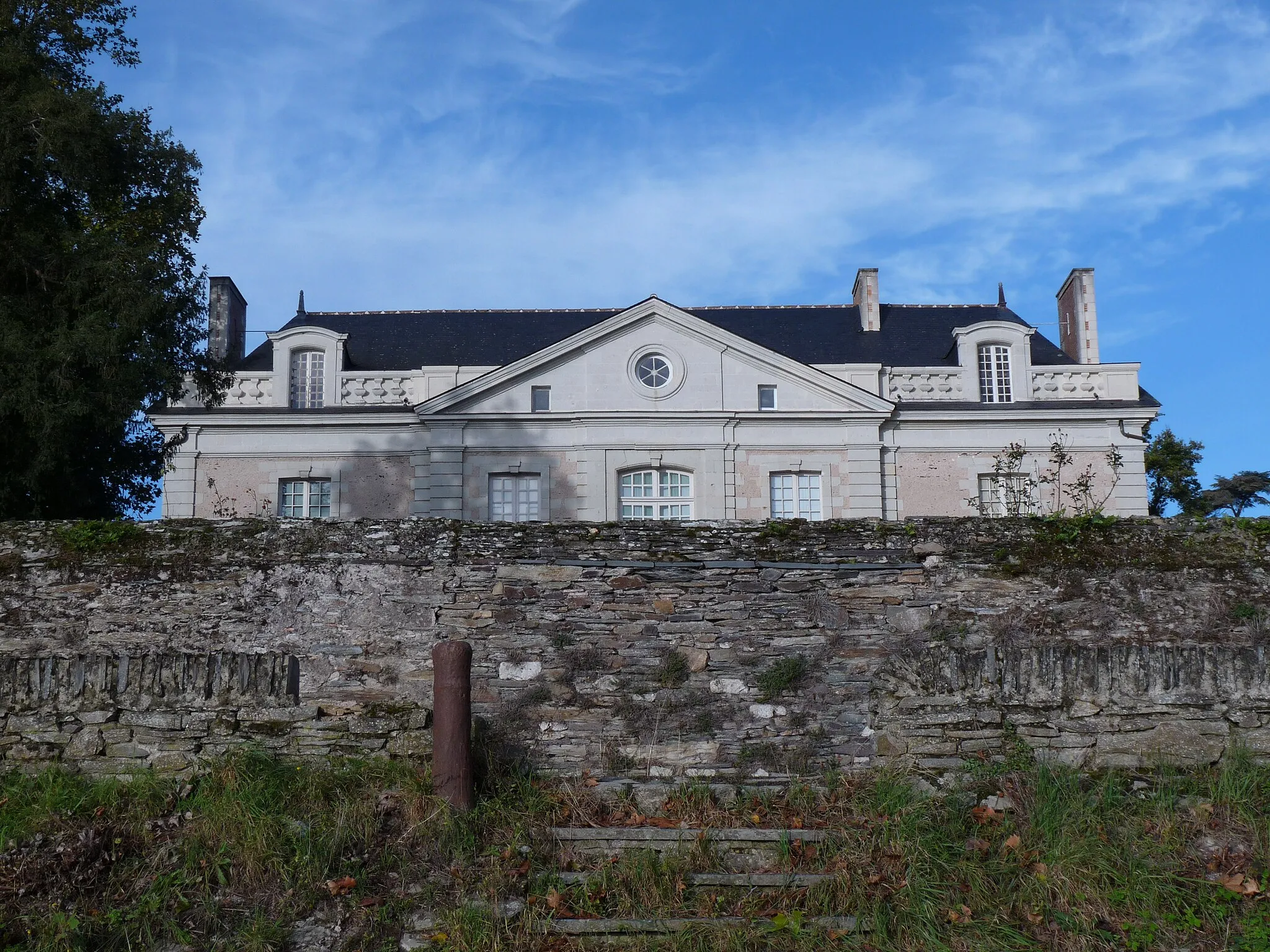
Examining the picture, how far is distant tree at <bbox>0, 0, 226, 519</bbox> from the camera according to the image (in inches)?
479

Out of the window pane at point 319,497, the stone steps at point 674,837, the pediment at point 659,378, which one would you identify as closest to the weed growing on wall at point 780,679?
the stone steps at point 674,837

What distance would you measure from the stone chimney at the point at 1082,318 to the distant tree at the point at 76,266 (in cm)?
1657

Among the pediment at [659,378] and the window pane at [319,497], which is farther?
the window pane at [319,497]

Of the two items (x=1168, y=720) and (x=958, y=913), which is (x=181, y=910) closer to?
(x=958, y=913)

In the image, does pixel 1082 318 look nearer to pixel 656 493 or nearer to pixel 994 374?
pixel 994 374

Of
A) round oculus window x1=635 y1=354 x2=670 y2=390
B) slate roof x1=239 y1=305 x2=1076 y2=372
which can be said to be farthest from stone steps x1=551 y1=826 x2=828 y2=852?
slate roof x1=239 y1=305 x2=1076 y2=372

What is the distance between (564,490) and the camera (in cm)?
2020

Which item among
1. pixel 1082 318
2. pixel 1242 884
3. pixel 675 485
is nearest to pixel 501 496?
pixel 675 485

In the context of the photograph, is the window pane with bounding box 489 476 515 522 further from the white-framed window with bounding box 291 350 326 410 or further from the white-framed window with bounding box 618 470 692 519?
the white-framed window with bounding box 291 350 326 410

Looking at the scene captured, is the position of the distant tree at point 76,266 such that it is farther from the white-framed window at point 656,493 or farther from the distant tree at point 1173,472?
the distant tree at point 1173,472

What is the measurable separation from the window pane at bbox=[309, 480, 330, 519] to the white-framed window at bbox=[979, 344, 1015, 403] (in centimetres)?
1190

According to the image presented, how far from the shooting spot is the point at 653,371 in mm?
20812

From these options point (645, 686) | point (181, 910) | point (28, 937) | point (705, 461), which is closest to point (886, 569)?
point (645, 686)

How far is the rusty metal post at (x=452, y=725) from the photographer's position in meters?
6.07
